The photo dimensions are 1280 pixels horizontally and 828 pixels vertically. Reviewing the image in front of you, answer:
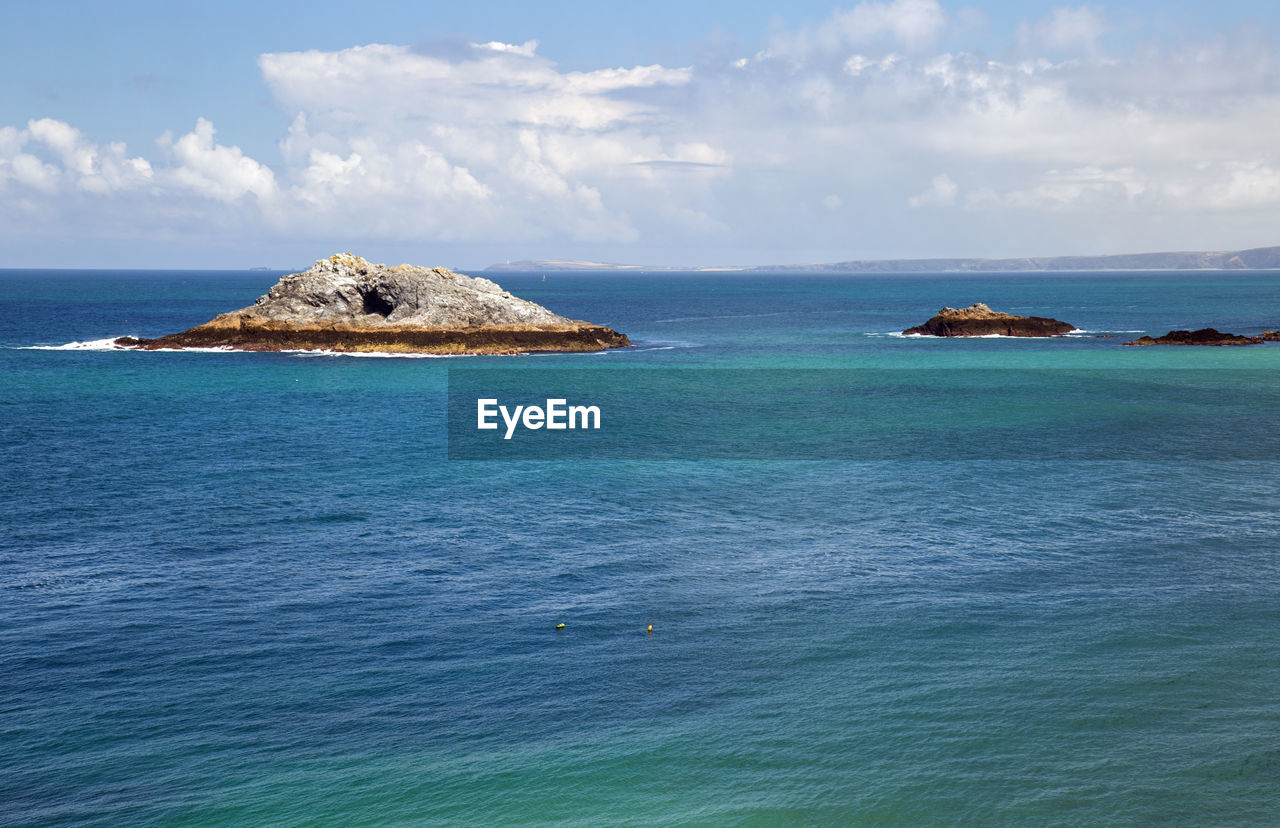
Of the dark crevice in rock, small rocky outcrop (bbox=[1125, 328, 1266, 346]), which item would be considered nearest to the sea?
the dark crevice in rock

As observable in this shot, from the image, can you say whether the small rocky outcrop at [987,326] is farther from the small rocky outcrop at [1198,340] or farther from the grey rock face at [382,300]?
the grey rock face at [382,300]

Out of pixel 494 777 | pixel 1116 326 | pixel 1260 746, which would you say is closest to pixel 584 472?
pixel 494 777

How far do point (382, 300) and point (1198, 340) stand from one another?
91.1 meters

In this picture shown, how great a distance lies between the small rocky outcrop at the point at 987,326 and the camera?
415 ft

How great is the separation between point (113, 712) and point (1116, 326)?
14552 centimetres

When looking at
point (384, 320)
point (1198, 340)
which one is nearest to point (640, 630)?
point (384, 320)

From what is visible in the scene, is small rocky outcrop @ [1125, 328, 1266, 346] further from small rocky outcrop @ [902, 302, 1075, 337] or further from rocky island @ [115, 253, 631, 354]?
rocky island @ [115, 253, 631, 354]

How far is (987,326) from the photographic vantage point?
127688mm

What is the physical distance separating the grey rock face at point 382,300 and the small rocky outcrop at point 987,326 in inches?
1913

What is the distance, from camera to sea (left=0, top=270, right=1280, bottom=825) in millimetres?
21375

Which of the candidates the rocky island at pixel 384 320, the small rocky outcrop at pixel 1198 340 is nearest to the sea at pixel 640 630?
the rocky island at pixel 384 320

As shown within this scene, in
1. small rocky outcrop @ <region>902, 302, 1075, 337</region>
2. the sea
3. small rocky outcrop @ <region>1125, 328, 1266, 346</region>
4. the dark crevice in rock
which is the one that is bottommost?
the sea

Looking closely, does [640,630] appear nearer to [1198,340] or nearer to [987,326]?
[1198,340]

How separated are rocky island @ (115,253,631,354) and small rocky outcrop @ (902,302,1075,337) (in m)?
42.0
